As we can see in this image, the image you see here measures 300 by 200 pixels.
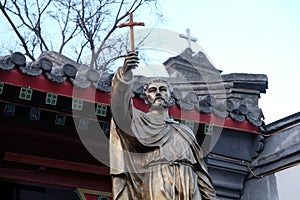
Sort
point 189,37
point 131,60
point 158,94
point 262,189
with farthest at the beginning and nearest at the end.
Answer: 1. point 189,37
2. point 262,189
3. point 158,94
4. point 131,60

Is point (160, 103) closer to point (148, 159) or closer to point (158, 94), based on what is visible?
point (158, 94)

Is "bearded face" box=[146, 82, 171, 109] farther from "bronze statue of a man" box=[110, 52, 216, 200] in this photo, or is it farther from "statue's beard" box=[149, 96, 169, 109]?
"bronze statue of a man" box=[110, 52, 216, 200]

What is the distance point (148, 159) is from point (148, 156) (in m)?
0.04

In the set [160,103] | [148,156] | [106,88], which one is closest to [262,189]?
[106,88]

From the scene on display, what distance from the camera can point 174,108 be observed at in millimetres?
6566

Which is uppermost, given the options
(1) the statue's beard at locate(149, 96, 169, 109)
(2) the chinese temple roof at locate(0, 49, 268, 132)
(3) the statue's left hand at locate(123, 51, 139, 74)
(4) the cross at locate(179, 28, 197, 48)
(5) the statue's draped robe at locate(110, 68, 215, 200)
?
(4) the cross at locate(179, 28, 197, 48)

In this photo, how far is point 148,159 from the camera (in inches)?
195

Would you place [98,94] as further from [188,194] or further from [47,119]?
[188,194]

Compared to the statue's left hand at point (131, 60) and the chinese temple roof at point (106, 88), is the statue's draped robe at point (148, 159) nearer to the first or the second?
the statue's left hand at point (131, 60)

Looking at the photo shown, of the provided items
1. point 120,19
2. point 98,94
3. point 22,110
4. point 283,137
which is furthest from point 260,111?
point 120,19

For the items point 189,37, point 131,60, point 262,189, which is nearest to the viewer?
point 131,60

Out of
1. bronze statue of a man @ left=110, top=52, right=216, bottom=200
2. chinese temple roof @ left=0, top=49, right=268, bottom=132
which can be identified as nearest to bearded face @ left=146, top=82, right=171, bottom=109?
bronze statue of a man @ left=110, top=52, right=216, bottom=200

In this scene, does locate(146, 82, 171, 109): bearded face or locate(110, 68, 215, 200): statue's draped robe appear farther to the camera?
locate(146, 82, 171, 109): bearded face

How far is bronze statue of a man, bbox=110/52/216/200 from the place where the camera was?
4.73m
